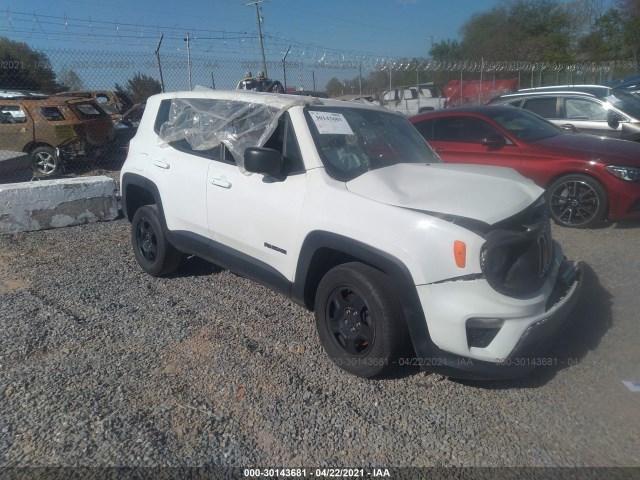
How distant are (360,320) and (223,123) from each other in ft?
6.90

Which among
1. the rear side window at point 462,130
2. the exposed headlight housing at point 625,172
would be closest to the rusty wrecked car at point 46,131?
the rear side window at point 462,130

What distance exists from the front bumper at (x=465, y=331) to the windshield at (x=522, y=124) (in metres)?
4.46

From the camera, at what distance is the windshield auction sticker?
3.92 meters

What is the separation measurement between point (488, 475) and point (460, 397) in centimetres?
68

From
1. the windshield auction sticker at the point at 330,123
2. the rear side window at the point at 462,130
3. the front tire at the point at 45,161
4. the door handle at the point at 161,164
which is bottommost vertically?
the front tire at the point at 45,161

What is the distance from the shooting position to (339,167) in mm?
3744

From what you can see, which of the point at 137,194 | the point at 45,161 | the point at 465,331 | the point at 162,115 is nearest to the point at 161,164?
the point at 162,115

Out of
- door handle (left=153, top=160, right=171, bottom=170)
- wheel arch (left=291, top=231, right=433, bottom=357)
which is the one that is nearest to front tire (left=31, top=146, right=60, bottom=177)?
door handle (left=153, top=160, right=171, bottom=170)

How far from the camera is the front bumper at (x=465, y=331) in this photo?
115 inches

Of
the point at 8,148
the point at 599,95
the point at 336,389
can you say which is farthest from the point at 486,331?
the point at 8,148

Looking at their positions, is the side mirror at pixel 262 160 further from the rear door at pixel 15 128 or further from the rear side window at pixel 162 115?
the rear door at pixel 15 128

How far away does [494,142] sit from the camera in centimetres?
675

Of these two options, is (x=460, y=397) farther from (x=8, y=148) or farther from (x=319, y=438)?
(x=8, y=148)

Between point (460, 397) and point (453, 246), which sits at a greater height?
point (453, 246)
